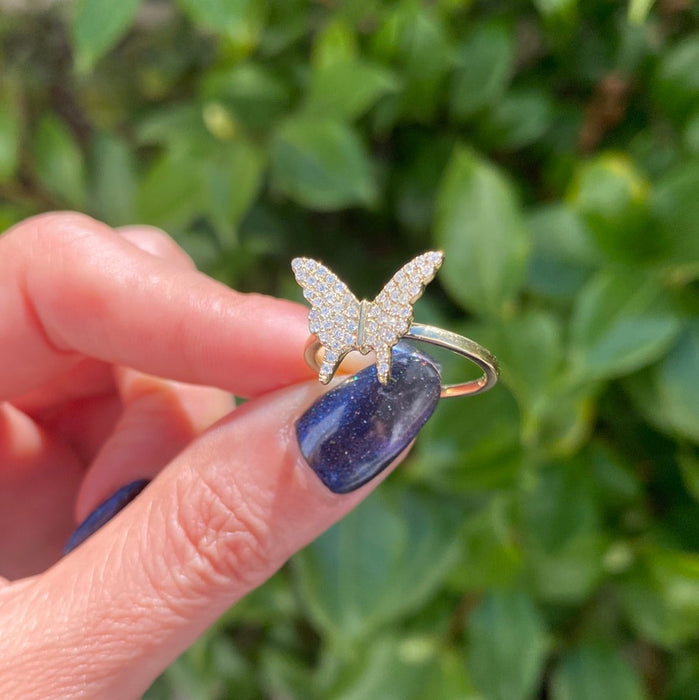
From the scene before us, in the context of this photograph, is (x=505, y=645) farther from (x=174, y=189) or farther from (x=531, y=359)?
(x=174, y=189)

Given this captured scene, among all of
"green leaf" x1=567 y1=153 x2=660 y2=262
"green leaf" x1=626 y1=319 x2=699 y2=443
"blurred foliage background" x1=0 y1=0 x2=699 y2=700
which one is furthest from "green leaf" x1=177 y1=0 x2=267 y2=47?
"green leaf" x1=626 y1=319 x2=699 y2=443

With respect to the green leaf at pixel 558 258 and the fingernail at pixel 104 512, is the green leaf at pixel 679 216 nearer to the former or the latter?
the green leaf at pixel 558 258

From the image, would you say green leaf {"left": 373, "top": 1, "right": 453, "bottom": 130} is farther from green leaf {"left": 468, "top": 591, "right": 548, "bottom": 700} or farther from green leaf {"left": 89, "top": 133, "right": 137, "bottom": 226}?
green leaf {"left": 468, "top": 591, "right": 548, "bottom": 700}

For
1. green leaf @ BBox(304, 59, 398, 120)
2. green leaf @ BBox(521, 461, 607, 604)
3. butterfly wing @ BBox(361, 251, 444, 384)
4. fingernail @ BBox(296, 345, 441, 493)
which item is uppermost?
green leaf @ BBox(304, 59, 398, 120)

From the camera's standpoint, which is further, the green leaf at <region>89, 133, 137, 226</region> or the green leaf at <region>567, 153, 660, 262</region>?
the green leaf at <region>89, 133, 137, 226</region>

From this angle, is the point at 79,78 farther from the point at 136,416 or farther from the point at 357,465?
the point at 357,465

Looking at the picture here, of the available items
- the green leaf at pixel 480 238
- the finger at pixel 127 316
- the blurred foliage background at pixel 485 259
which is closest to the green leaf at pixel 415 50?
the blurred foliage background at pixel 485 259

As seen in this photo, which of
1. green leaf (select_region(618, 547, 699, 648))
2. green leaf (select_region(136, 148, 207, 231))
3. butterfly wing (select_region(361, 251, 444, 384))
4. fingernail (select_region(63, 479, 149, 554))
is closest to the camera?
butterfly wing (select_region(361, 251, 444, 384))

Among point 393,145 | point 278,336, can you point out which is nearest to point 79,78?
point 393,145
